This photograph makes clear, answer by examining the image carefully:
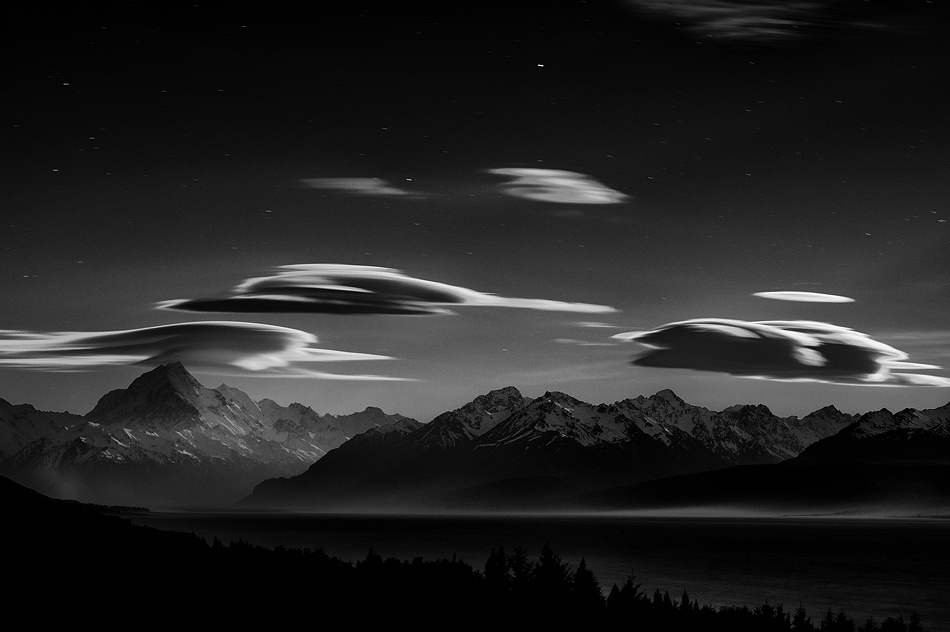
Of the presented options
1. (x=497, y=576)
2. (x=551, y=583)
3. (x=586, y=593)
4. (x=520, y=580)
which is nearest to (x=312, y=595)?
(x=497, y=576)

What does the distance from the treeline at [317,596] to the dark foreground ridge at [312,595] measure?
4.6 inches

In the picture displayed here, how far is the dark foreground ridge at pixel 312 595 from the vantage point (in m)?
85.3

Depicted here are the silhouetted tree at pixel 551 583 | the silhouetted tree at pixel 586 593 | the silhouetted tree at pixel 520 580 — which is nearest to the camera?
the silhouetted tree at pixel 586 593

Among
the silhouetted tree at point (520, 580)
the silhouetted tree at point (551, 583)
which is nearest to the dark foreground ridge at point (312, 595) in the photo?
the silhouetted tree at point (551, 583)

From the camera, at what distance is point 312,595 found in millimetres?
98938

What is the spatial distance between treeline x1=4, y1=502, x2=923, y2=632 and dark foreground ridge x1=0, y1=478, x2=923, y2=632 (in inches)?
4.6

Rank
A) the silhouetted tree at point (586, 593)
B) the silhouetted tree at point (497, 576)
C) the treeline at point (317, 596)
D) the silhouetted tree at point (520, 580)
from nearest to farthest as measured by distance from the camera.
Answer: the treeline at point (317, 596), the silhouetted tree at point (586, 593), the silhouetted tree at point (520, 580), the silhouetted tree at point (497, 576)

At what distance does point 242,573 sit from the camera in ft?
358

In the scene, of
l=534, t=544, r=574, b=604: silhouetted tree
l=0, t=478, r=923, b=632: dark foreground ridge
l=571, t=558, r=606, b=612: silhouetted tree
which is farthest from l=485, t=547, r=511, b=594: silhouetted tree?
l=571, t=558, r=606, b=612: silhouetted tree

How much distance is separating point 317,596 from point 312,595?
52 cm

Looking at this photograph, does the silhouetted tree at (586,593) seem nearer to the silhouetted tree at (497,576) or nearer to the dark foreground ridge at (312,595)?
the dark foreground ridge at (312,595)

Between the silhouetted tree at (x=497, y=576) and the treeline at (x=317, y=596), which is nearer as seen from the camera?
the treeline at (x=317, y=596)

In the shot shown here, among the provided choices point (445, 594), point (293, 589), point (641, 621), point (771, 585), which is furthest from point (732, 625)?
point (771, 585)

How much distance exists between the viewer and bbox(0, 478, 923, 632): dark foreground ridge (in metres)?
85.3
